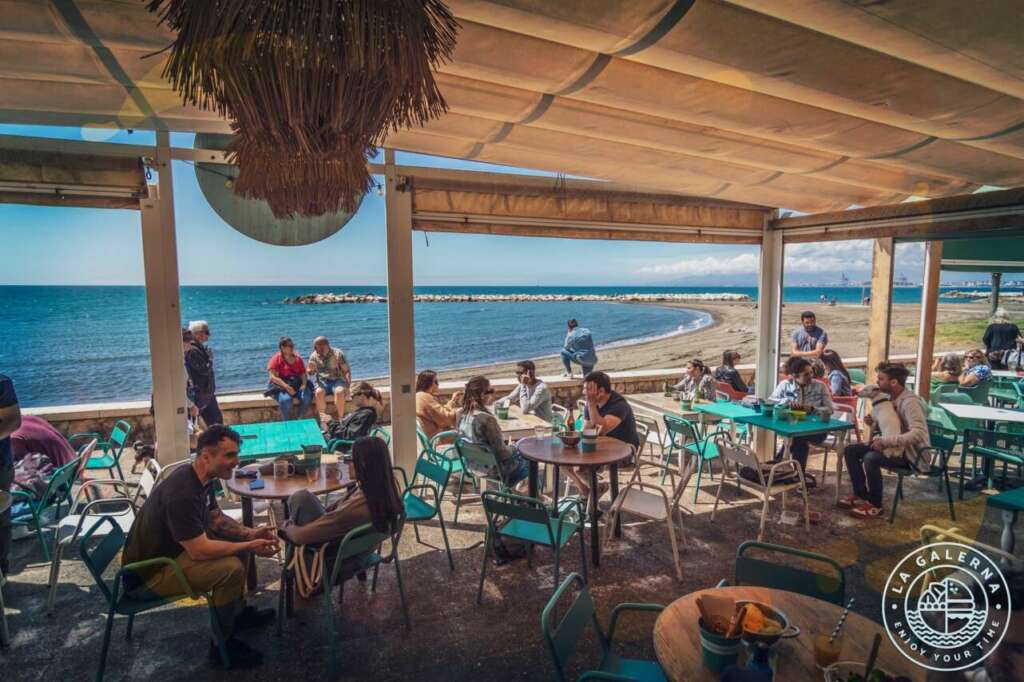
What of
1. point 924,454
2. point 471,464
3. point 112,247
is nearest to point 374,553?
point 471,464

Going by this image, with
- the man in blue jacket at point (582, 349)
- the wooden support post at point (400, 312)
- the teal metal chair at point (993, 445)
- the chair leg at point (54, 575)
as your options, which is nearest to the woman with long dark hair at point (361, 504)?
the chair leg at point (54, 575)

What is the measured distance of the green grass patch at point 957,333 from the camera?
2869 centimetres

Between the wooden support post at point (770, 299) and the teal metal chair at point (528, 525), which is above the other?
the wooden support post at point (770, 299)

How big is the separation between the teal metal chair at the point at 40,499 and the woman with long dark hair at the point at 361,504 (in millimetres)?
1849

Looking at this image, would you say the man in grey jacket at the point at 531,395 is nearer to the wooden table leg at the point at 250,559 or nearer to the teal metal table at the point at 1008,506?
the wooden table leg at the point at 250,559

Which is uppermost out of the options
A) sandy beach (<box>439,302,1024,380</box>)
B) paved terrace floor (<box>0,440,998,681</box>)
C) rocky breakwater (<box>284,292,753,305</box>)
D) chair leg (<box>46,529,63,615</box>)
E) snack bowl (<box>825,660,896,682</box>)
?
rocky breakwater (<box>284,292,753,305</box>)

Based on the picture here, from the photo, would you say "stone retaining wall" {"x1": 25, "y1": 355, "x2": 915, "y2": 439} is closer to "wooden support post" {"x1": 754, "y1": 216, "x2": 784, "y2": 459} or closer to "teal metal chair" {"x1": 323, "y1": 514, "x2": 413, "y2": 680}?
"wooden support post" {"x1": 754, "y1": 216, "x2": 784, "y2": 459}

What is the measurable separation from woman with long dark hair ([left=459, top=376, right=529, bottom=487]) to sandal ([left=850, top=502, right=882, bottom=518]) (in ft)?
9.15

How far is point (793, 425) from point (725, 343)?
98.9 ft

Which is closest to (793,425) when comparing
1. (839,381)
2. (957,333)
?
(839,381)

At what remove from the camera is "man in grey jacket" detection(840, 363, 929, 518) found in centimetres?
447

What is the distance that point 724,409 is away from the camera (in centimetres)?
547

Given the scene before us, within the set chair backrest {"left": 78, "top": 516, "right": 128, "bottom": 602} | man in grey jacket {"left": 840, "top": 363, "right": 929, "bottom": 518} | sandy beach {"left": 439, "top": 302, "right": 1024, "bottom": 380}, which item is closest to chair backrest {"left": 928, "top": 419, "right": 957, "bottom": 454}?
man in grey jacket {"left": 840, "top": 363, "right": 929, "bottom": 518}

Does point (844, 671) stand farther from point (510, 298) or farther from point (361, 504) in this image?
point (510, 298)
